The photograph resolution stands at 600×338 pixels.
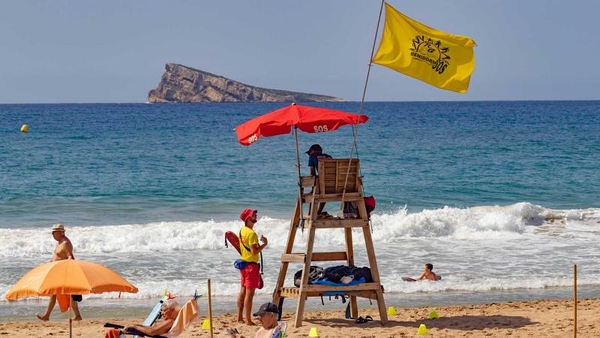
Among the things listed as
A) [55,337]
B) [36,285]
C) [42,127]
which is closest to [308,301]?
[55,337]

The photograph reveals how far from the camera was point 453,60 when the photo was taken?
34.2 feet

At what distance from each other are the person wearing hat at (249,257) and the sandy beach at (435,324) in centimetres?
32

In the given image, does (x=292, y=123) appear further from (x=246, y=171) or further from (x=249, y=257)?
(x=246, y=171)

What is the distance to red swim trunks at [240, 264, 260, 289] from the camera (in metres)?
11.3

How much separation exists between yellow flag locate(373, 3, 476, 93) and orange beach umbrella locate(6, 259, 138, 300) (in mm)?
3911

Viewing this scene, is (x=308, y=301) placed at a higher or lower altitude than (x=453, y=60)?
lower

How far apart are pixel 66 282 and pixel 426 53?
15.2 ft

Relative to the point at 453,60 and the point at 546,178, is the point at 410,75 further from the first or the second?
the point at 546,178

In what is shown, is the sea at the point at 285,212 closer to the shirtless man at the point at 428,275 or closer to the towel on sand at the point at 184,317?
the shirtless man at the point at 428,275

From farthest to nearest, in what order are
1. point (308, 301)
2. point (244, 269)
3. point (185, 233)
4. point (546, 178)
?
point (546, 178) → point (185, 233) → point (308, 301) → point (244, 269)

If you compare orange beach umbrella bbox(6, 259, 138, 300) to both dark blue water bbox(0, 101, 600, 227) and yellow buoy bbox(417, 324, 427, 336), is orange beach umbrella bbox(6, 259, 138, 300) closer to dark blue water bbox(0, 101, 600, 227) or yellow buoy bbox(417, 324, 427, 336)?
yellow buoy bbox(417, 324, 427, 336)

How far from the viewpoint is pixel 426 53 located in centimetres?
1043

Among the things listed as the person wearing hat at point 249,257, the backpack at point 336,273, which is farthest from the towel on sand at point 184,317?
the backpack at point 336,273

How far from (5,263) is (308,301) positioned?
20.6 ft
